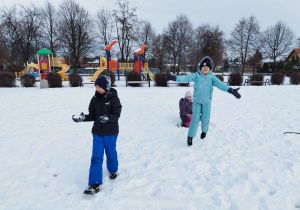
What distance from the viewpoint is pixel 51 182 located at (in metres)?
2.88

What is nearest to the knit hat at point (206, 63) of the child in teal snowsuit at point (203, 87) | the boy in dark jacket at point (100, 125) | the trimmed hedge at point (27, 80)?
the child in teal snowsuit at point (203, 87)

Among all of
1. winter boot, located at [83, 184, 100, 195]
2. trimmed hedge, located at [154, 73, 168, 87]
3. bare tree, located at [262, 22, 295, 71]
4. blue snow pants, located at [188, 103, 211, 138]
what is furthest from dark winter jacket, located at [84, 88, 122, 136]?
bare tree, located at [262, 22, 295, 71]

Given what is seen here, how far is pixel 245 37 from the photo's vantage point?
37.3m

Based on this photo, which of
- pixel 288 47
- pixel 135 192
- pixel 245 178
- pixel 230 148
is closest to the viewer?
pixel 135 192

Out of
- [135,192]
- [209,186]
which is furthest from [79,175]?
[209,186]

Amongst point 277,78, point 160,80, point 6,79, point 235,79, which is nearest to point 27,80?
point 6,79

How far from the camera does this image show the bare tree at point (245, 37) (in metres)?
36.6

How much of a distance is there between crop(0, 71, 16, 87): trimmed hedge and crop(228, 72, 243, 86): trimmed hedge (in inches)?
703

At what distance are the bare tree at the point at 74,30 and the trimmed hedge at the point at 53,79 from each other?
1887 cm

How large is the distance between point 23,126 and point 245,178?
5741 mm

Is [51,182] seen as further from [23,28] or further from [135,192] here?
[23,28]

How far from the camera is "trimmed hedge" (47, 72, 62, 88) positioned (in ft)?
46.3

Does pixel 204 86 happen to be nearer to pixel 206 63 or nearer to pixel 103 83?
pixel 206 63

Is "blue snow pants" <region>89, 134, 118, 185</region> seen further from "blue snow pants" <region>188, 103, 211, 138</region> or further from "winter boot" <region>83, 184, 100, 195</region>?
"blue snow pants" <region>188, 103, 211, 138</region>
